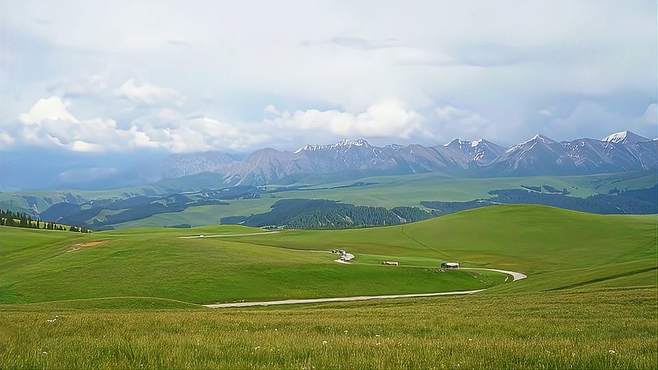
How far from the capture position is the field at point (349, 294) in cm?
1172

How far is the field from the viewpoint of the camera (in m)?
11.7

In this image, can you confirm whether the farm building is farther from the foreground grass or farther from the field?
the foreground grass

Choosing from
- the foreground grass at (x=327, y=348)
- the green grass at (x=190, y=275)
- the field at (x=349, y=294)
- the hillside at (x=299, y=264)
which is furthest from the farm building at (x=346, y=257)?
the foreground grass at (x=327, y=348)

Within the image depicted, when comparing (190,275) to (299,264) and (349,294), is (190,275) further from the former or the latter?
(349,294)

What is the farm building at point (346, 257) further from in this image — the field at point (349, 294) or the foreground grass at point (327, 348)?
the foreground grass at point (327, 348)

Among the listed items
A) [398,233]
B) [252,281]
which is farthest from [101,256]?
[398,233]

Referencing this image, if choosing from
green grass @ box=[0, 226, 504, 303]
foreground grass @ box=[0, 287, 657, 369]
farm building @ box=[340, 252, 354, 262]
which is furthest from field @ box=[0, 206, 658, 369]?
farm building @ box=[340, 252, 354, 262]

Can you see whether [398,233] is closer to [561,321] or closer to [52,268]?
[52,268]

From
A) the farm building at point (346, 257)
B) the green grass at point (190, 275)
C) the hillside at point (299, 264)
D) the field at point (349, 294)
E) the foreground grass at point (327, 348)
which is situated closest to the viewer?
the foreground grass at point (327, 348)

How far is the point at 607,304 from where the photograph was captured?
29.4 m

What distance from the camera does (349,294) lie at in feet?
253

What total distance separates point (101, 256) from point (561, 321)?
7969 centimetres

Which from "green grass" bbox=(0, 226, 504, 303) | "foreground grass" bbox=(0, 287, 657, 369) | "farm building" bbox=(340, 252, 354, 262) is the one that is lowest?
"farm building" bbox=(340, 252, 354, 262)

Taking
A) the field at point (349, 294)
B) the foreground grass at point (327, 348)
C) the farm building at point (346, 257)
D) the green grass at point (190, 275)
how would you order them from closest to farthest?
the foreground grass at point (327, 348) < the field at point (349, 294) < the green grass at point (190, 275) < the farm building at point (346, 257)
